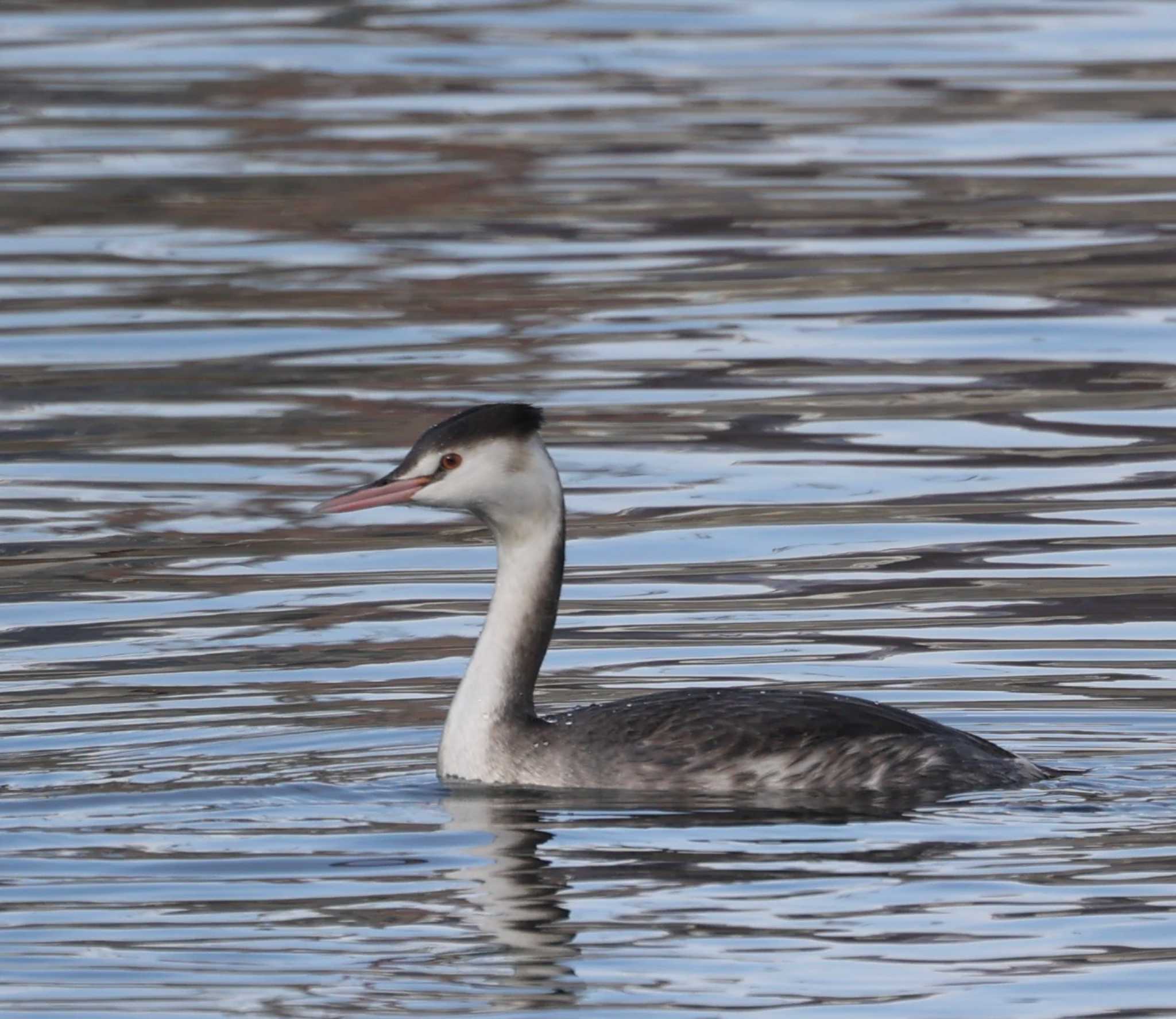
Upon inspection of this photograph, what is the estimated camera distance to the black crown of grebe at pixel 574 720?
386 inches

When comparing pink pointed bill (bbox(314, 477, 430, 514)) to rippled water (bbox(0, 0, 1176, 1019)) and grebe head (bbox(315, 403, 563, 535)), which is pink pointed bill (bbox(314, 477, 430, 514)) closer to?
grebe head (bbox(315, 403, 563, 535))

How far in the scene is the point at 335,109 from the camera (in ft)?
93.5

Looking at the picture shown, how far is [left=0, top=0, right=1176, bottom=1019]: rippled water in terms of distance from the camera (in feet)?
28.0

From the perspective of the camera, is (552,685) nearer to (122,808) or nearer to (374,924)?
(122,808)

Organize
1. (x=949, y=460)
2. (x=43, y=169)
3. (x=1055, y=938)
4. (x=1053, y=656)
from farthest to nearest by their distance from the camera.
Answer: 1. (x=43, y=169)
2. (x=949, y=460)
3. (x=1053, y=656)
4. (x=1055, y=938)

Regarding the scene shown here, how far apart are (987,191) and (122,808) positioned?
48.0 ft

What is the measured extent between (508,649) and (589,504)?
14.7 feet

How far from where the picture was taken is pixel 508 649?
10391 millimetres

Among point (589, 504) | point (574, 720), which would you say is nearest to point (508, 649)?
point (574, 720)

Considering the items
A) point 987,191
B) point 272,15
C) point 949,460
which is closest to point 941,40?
point 272,15

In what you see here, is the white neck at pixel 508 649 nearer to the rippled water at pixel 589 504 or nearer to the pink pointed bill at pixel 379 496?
the rippled water at pixel 589 504

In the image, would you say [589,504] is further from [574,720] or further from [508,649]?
[574,720]

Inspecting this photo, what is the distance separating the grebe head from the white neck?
0.07m

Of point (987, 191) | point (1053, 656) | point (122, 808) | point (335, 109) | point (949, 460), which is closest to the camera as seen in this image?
point (122, 808)
